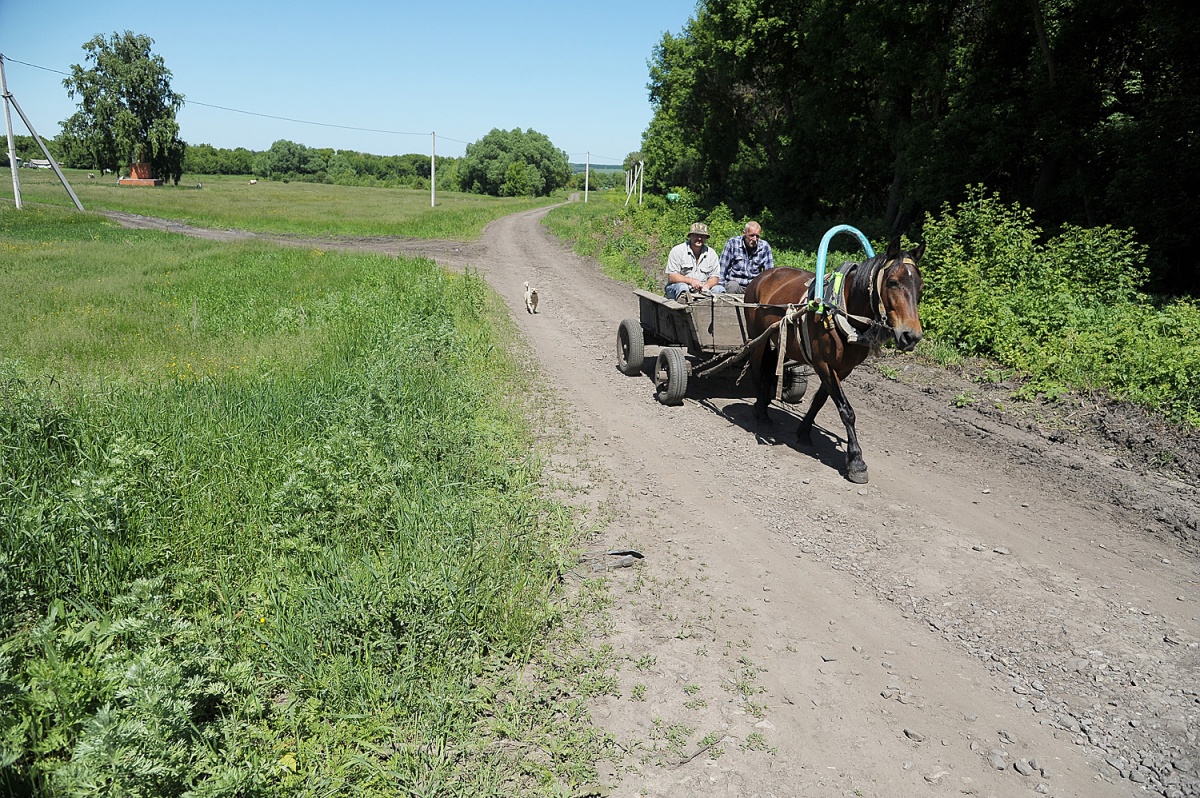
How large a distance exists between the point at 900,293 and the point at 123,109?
89.1 m

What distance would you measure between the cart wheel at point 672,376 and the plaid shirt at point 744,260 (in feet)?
4.26

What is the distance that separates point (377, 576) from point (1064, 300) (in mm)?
10140

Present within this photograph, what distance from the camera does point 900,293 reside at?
604 centimetres

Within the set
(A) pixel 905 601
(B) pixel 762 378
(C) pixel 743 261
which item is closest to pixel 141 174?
(C) pixel 743 261

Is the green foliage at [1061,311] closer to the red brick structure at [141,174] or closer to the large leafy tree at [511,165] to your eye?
the red brick structure at [141,174]

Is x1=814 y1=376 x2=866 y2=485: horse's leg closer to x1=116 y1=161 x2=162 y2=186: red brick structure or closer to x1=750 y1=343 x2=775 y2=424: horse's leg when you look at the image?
x1=750 y1=343 x2=775 y2=424: horse's leg

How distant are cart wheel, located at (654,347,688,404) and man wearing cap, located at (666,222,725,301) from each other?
2.67ft

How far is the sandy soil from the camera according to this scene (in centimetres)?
350

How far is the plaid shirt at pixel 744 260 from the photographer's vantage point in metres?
9.30

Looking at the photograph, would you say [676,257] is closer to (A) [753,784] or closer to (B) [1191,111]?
(A) [753,784]

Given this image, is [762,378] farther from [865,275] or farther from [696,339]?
[865,275]

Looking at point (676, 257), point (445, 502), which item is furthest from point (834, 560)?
point (676, 257)

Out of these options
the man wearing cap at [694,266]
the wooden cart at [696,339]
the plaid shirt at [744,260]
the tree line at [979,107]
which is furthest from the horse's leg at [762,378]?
the tree line at [979,107]

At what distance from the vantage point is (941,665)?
4.18m
